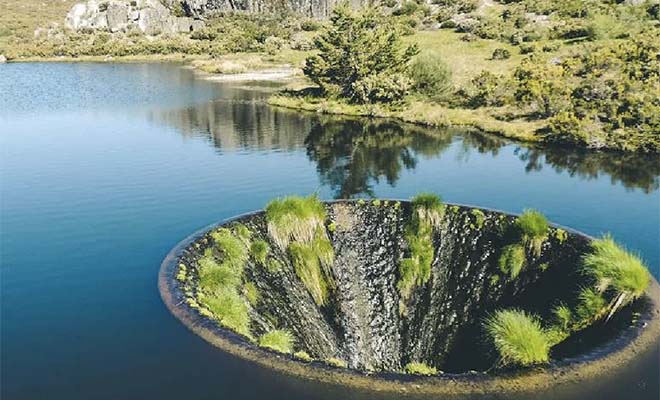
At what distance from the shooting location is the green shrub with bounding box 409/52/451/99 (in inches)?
2699

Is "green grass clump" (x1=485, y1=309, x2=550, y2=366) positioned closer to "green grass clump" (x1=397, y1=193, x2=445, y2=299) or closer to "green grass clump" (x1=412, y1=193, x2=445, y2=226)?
"green grass clump" (x1=397, y1=193, x2=445, y2=299)

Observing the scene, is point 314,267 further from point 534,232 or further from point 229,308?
point 534,232

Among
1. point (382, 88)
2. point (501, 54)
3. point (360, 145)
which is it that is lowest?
point (360, 145)

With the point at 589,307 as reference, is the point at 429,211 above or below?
above

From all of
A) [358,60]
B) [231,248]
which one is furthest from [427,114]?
[231,248]

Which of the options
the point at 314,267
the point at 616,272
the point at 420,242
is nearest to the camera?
the point at 616,272

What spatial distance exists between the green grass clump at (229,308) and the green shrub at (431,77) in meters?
52.0

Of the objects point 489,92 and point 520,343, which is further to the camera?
point 489,92

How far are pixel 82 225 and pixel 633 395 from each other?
26776 mm

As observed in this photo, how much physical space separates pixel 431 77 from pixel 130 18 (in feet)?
453

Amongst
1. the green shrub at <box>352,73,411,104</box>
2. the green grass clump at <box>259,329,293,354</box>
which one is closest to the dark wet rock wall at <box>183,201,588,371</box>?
the green grass clump at <box>259,329,293,354</box>

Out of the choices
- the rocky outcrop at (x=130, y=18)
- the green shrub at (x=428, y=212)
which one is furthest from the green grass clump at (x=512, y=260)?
the rocky outcrop at (x=130, y=18)

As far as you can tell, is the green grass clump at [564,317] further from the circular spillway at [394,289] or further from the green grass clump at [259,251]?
the green grass clump at [259,251]

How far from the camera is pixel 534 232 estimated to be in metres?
24.8
